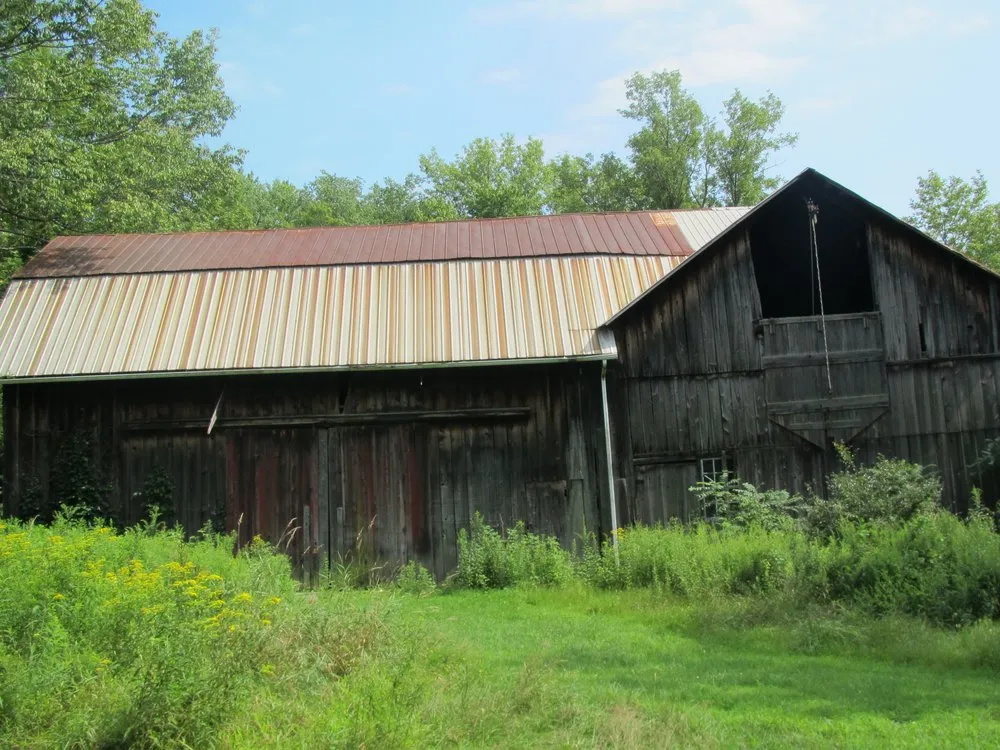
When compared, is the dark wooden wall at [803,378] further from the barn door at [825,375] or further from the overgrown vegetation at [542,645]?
Answer: the overgrown vegetation at [542,645]

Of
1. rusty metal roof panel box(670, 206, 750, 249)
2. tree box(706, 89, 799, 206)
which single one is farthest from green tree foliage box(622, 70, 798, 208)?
rusty metal roof panel box(670, 206, 750, 249)

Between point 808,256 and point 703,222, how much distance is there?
8.86ft

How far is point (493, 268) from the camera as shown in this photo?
55.4 ft

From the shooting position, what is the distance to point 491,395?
1532 centimetres

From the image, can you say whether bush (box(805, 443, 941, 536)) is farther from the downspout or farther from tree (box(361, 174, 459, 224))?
tree (box(361, 174, 459, 224))

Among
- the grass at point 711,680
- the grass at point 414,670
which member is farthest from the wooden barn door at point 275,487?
the grass at point 414,670

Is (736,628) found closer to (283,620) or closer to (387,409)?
(283,620)

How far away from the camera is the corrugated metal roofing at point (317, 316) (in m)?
14.9

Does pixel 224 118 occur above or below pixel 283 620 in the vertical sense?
above

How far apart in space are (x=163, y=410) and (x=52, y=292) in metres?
3.33

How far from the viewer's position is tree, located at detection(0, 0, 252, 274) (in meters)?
19.3

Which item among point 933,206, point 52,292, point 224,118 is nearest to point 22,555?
point 52,292

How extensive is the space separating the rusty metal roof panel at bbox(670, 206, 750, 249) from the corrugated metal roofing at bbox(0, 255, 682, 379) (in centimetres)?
142

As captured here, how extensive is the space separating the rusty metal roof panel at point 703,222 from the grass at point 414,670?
9367 mm
